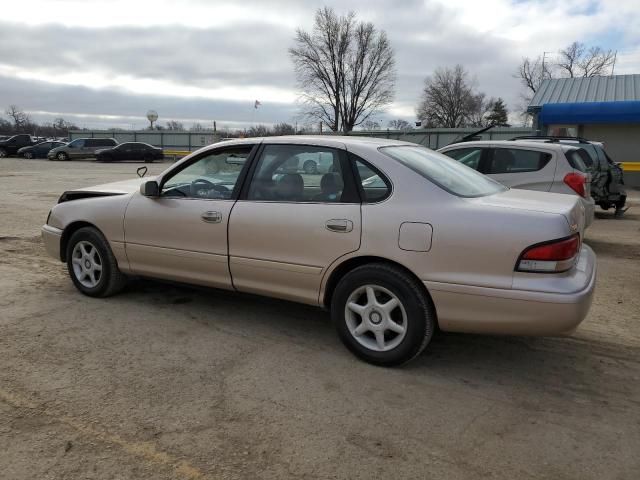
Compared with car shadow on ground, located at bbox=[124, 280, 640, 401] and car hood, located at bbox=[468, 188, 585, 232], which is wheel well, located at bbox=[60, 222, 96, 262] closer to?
car shadow on ground, located at bbox=[124, 280, 640, 401]

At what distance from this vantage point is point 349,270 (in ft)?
12.6

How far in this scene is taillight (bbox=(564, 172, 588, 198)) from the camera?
7504 mm

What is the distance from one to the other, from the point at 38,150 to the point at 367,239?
41.1 metres

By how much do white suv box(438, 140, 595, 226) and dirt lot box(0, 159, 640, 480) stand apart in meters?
3.09

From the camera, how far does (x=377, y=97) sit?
5766cm

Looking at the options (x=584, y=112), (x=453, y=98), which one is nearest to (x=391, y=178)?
(x=584, y=112)

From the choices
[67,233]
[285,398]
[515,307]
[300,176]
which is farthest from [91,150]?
[515,307]

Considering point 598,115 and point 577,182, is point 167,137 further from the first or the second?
point 577,182

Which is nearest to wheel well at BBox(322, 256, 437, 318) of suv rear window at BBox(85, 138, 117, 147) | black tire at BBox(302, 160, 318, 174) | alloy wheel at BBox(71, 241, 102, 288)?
black tire at BBox(302, 160, 318, 174)

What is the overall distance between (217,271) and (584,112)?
67.1 feet

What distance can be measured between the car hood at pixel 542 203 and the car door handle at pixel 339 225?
83 centimetres

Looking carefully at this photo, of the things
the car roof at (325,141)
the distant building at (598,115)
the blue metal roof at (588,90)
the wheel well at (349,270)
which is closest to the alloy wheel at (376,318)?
the wheel well at (349,270)

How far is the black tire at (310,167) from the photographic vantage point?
4090mm

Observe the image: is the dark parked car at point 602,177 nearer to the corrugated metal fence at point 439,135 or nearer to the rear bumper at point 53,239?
the rear bumper at point 53,239
